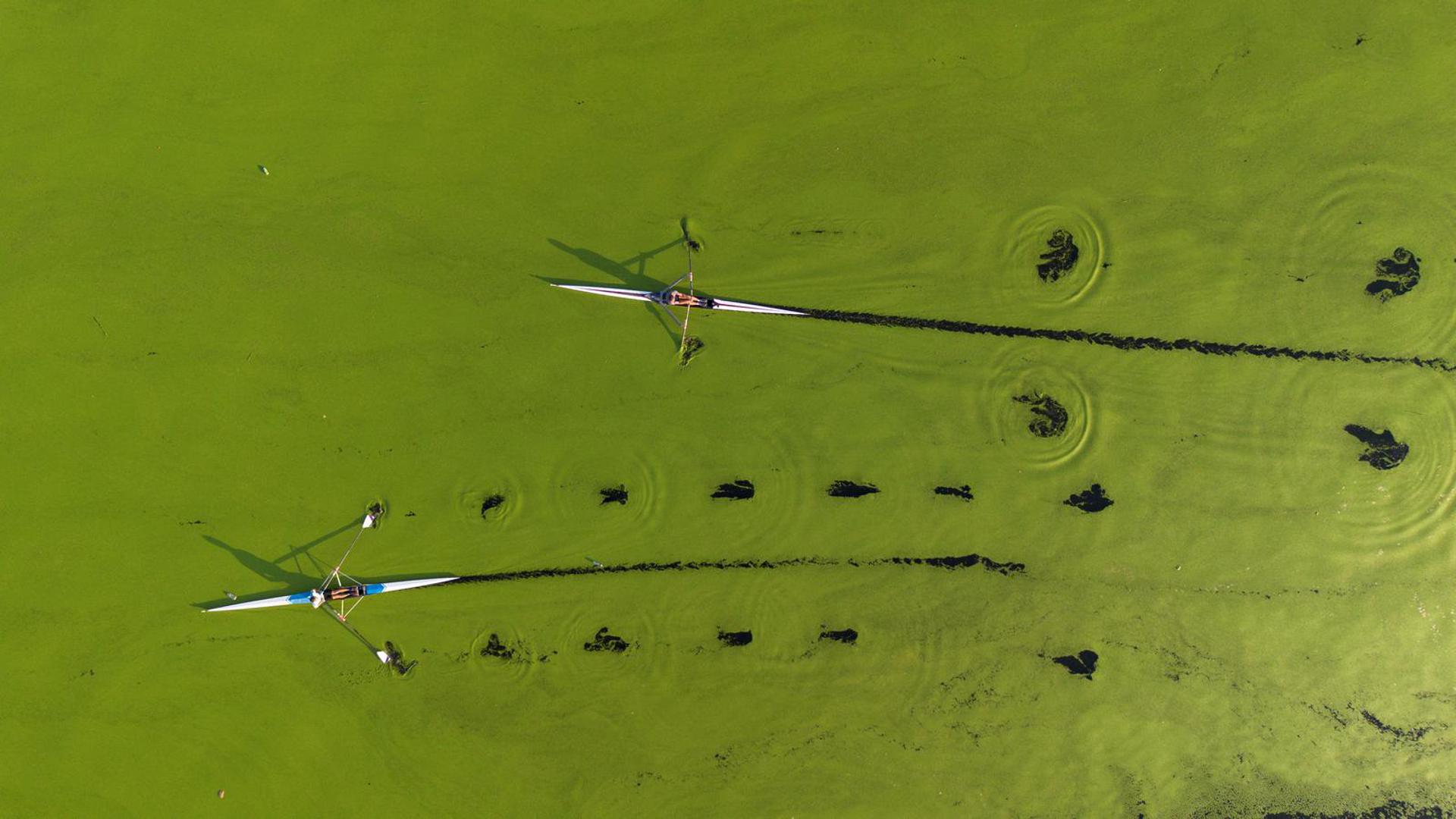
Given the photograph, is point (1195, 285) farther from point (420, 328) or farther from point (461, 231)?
point (420, 328)

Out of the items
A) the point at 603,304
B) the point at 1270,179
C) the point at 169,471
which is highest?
the point at 1270,179

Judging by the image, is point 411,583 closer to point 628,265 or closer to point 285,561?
point 285,561

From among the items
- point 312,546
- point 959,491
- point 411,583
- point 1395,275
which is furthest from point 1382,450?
point 312,546

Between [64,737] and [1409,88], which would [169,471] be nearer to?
[64,737]

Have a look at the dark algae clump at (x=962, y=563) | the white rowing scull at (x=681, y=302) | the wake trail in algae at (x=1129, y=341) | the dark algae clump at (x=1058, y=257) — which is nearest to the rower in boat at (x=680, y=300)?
the white rowing scull at (x=681, y=302)

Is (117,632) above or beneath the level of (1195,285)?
beneath

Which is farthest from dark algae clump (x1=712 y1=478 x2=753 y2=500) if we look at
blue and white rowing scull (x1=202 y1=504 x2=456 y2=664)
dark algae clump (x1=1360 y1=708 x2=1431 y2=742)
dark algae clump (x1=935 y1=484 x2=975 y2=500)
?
dark algae clump (x1=1360 y1=708 x2=1431 y2=742)

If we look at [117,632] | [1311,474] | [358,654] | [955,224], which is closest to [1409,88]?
[1311,474]
